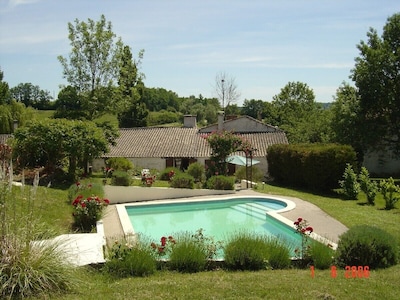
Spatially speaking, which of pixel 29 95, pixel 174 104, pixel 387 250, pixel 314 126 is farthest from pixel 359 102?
pixel 174 104

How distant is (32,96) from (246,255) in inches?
3125

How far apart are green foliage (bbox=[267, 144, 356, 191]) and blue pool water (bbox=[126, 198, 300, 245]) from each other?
Result: 180 inches

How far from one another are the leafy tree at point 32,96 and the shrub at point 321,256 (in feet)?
229

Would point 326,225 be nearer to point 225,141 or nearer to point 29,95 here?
point 225,141

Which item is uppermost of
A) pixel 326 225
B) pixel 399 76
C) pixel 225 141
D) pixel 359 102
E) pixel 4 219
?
pixel 399 76

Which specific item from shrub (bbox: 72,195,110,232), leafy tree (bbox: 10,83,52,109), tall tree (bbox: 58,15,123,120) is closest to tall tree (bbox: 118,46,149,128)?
tall tree (bbox: 58,15,123,120)

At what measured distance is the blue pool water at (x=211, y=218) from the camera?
14039 mm

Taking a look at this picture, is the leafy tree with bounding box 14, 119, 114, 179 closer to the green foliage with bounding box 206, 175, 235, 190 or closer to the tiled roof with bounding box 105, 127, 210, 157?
the green foliage with bounding box 206, 175, 235, 190

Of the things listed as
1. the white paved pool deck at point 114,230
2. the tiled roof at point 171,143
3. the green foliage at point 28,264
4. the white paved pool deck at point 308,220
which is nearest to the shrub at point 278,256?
the white paved pool deck at point 114,230

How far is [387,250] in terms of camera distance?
27.9 feet

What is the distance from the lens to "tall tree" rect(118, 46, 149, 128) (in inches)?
1698

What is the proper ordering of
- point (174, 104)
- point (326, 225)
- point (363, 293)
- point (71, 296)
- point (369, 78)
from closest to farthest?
point (71, 296), point (363, 293), point (326, 225), point (369, 78), point (174, 104)

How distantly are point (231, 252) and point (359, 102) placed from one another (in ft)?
87.8

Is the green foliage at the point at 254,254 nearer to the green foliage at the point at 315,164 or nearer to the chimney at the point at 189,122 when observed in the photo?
the green foliage at the point at 315,164
